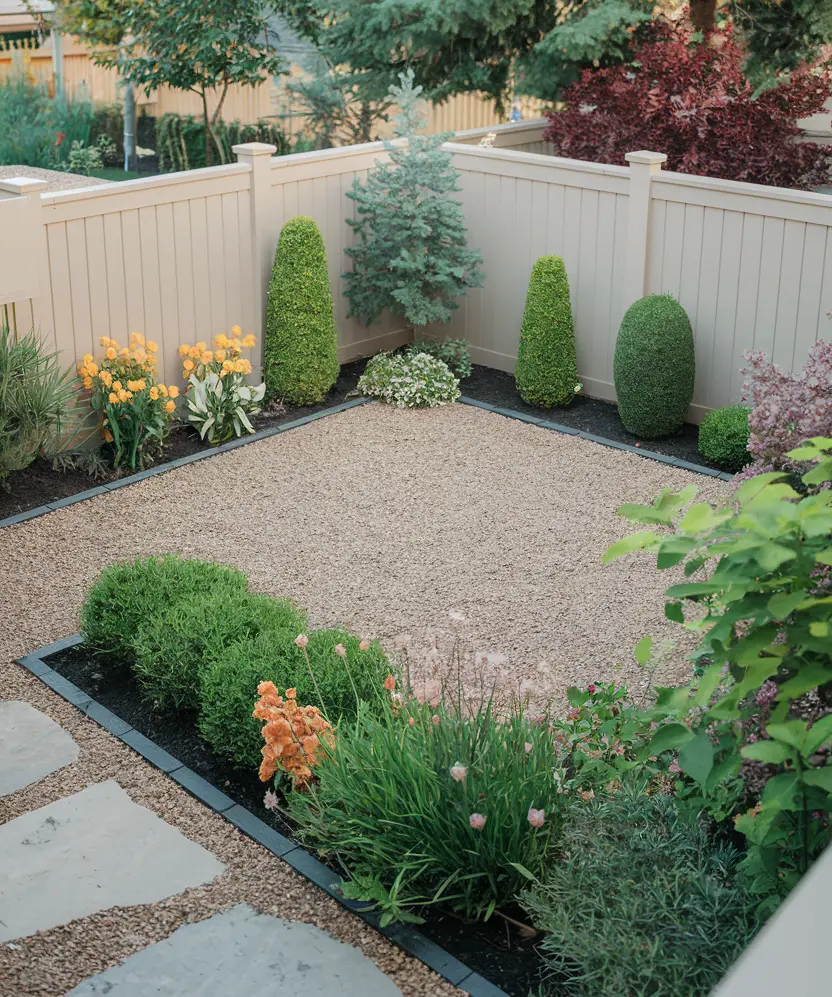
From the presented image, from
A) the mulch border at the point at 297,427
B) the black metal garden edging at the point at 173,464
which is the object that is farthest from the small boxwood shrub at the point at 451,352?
the black metal garden edging at the point at 173,464

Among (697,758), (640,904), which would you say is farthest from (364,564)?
(697,758)

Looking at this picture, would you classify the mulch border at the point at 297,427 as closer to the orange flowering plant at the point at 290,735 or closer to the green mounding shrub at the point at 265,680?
the green mounding shrub at the point at 265,680

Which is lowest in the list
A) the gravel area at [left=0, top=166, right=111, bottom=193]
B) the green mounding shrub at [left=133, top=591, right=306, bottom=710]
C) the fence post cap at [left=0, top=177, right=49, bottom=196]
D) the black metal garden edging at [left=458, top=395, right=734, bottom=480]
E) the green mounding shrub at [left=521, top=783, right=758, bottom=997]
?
the black metal garden edging at [left=458, top=395, right=734, bottom=480]

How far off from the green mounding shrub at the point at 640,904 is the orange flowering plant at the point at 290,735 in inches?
33.1

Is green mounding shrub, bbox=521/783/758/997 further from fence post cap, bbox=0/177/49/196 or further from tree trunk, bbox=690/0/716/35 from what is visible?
tree trunk, bbox=690/0/716/35

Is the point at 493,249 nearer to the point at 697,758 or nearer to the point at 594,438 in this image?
the point at 594,438

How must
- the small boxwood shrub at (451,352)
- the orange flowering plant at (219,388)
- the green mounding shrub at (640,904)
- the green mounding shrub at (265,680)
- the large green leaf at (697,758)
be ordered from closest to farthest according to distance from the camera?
1. the large green leaf at (697,758)
2. the green mounding shrub at (640,904)
3. the green mounding shrub at (265,680)
4. the orange flowering plant at (219,388)
5. the small boxwood shrub at (451,352)

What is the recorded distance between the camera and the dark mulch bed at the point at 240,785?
10.2 feet

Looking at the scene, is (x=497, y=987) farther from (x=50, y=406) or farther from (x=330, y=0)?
(x=330, y=0)

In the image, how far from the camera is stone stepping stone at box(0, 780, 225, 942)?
11.0 feet

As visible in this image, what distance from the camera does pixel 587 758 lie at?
3510 millimetres

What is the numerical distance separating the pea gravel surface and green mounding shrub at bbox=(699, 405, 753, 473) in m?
0.22

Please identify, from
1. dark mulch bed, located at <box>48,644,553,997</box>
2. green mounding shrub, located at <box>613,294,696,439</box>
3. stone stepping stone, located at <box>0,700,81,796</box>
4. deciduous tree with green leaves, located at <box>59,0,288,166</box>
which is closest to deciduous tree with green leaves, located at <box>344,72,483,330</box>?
green mounding shrub, located at <box>613,294,696,439</box>

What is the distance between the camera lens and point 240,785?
13.0 feet
